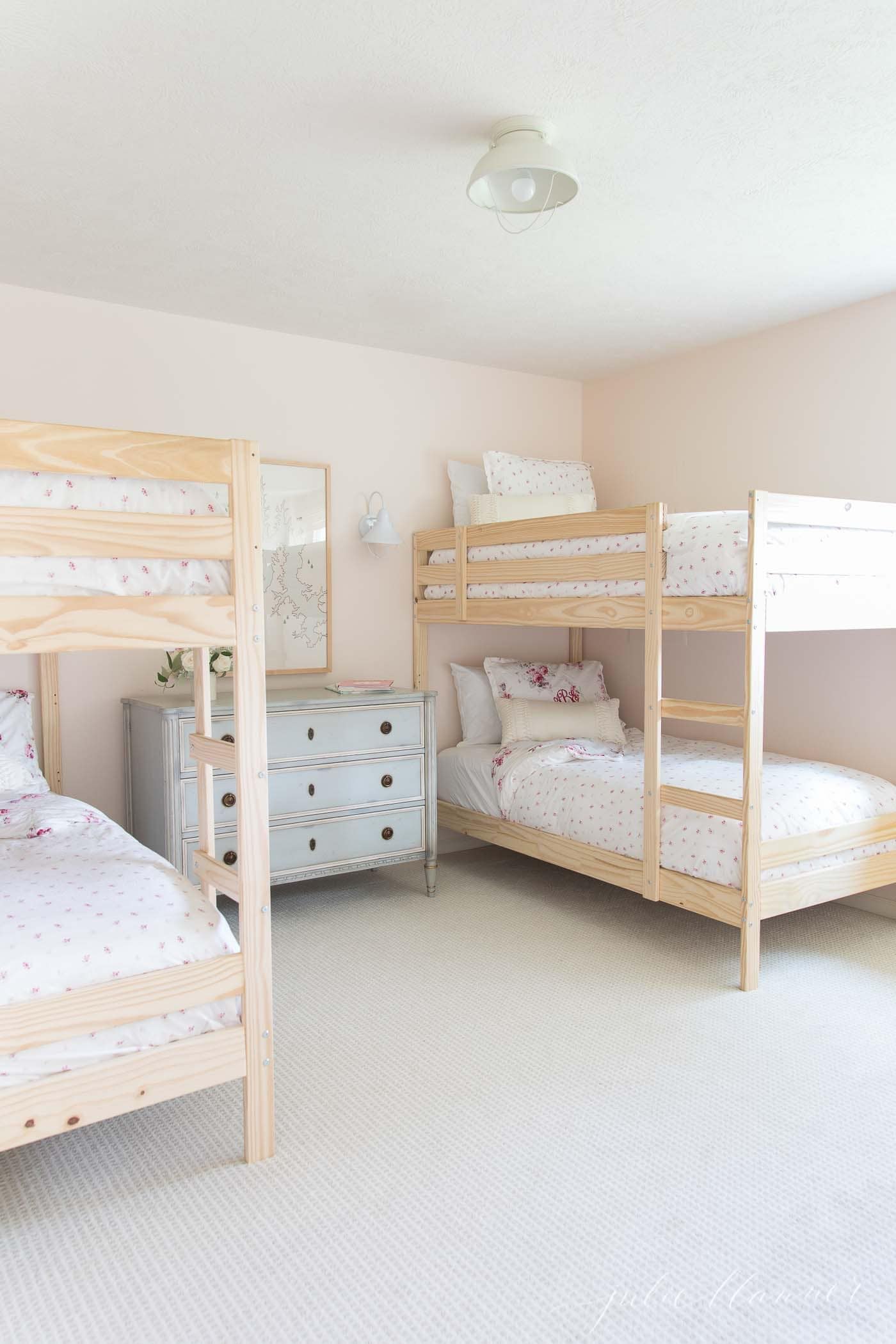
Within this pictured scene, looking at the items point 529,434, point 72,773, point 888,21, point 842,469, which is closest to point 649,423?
point 529,434

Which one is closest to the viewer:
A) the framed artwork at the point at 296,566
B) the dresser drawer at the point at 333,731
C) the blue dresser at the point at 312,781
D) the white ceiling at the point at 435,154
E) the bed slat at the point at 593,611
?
the white ceiling at the point at 435,154

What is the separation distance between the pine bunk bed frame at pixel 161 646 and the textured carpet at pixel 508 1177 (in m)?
0.23

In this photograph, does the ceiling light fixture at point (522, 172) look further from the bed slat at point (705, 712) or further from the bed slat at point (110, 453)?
the bed slat at point (705, 712)

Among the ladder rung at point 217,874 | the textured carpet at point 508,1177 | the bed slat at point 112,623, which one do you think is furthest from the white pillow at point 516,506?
the bed slat at point 112,623

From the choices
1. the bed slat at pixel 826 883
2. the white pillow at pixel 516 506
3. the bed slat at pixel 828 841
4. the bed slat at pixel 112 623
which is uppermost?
the white pillow at pixel 516 506

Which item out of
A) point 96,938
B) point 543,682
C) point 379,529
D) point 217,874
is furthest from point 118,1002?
point 543,682

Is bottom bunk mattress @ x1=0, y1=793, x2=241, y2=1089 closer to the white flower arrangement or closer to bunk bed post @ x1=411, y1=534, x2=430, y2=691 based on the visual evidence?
the white flower arrangement

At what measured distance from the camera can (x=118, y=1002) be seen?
1.78m

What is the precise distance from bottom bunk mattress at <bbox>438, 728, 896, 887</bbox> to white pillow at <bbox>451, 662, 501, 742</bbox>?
15 centimetres

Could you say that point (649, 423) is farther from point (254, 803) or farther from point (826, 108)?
point (254, 803)

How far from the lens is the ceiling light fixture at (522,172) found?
220 cm

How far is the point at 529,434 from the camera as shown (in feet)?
15.6

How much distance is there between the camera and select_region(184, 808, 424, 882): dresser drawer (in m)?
3.47

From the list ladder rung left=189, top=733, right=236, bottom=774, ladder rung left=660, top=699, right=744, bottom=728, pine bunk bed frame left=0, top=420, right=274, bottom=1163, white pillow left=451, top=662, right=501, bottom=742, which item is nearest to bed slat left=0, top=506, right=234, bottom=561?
pine bunk bed frame left=0, top=420, right=274, bottom=1163
